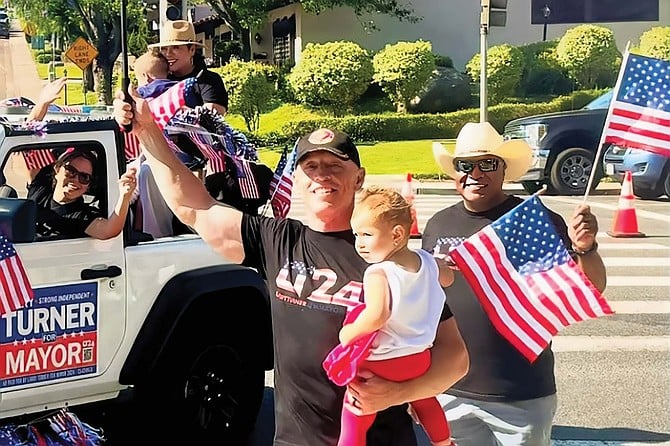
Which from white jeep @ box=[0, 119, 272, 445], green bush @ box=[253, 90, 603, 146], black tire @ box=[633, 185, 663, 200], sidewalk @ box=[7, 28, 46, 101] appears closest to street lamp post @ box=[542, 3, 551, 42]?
green bush @ box=[253, 90, 603, 146]

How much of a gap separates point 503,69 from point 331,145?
173 inches

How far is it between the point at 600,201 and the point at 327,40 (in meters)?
5.86

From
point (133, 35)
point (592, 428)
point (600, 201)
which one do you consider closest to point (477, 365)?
point (592, 428)

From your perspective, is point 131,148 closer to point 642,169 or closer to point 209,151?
point 209,151

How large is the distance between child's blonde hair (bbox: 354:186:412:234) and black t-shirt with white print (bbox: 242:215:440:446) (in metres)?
0.18

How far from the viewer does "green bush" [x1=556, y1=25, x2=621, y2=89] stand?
235 inches

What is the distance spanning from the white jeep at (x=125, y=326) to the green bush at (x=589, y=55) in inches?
108

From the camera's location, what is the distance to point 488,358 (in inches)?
123

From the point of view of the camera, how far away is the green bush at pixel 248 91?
8.32 meters

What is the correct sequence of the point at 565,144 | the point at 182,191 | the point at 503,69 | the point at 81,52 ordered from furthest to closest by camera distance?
the point at 565,144
the point at 503,69
the point at 81,52
the point at 182,191

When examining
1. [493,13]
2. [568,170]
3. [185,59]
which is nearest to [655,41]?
[493,13]

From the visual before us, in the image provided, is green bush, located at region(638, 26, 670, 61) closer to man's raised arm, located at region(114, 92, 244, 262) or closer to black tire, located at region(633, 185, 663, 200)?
man's raised arm, located at region(114, 92, 244, 262)

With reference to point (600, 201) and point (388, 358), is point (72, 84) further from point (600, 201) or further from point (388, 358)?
point (600, 201)

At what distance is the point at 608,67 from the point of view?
267 inches
